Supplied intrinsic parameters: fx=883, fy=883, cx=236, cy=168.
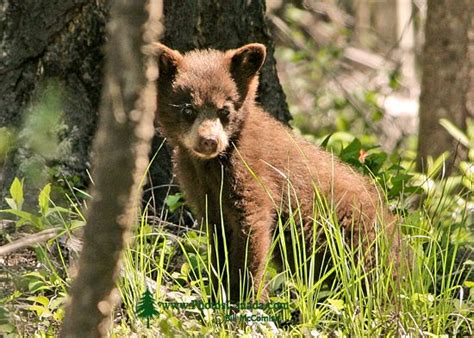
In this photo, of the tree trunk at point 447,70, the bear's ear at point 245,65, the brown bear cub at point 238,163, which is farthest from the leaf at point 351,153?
the tree trunk at point 447,70

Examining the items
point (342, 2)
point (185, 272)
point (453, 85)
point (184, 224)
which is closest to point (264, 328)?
point (185, 272)

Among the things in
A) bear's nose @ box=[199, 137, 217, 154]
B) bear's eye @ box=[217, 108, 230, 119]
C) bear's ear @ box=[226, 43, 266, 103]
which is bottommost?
bear's nose @ box=[199, 137, 217, 154]

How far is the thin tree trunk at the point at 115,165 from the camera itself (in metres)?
2.40

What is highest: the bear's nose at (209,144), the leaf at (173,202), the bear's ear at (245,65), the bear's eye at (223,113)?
the bear's ear at (245,65)

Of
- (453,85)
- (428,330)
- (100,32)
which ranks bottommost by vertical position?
(428,330)

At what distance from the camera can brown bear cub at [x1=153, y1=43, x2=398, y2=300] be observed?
200 inches

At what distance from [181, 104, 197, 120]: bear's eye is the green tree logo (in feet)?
4.70

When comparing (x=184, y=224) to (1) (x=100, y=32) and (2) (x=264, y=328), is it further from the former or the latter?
(2) (x=264, y=328)

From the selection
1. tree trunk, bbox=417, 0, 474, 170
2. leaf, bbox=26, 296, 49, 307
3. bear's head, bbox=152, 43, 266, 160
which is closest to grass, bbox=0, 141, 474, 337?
leaf, bbox=26, 296, 49, 307

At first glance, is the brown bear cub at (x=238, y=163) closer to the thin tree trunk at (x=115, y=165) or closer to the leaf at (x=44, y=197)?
the leaf at (x=44, y=197)

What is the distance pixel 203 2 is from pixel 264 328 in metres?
2.57

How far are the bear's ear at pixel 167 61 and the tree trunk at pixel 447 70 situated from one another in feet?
9.07

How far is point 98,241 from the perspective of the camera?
2.53m

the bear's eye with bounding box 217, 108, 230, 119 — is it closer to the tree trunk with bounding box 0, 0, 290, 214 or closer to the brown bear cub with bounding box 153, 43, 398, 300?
the brown bear cub with bounding box 153, 43, 398, 300
